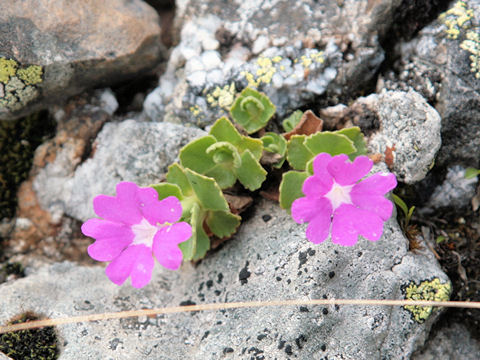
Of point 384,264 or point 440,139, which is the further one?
point 440,139

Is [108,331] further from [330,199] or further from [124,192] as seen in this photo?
[330,199]

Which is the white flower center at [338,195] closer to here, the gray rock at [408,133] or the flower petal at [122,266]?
the gray rock at [408,133]

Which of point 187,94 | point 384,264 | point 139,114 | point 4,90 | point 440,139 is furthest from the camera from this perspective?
point 139,114

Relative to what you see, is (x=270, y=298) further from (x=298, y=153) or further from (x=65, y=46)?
(x=65, y=46)

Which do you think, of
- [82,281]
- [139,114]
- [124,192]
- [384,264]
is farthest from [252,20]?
[82,281]

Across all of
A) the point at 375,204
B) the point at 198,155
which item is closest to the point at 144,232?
the point at 198,155

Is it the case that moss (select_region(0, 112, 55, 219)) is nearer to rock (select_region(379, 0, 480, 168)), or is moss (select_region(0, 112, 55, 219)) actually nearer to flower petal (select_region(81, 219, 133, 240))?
flower petal (select_region(81, 219, 133, 240))
